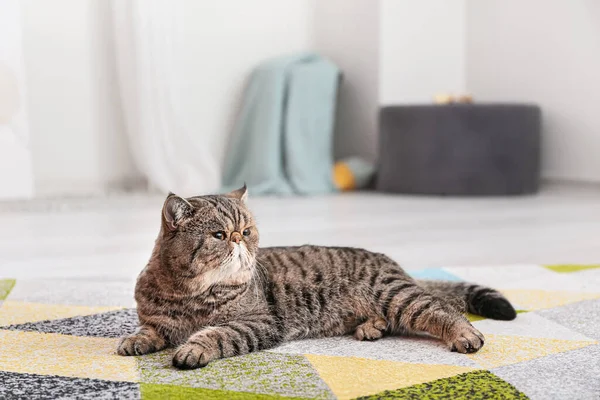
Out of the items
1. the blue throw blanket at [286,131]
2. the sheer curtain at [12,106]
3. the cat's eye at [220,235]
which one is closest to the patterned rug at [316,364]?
the cat's eye at [220,235]

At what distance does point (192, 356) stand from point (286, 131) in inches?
127

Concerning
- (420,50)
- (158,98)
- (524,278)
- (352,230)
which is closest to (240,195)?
(524,278)

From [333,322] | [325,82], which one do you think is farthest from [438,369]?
[325,82]

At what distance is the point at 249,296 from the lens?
146cm

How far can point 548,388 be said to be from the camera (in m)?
1.21

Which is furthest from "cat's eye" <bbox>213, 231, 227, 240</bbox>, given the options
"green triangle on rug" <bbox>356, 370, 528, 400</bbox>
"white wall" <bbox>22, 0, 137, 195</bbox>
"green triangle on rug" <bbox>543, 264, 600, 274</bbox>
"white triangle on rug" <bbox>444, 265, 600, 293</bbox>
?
"white wall" <bbox>22, 0, 137, 195</bbox>

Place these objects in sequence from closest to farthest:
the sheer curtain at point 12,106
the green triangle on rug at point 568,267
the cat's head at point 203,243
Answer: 1. the cat's head at point 203,243
2. the green triangle on rug at point 568,267
3. the sheer curtain at point 12,106

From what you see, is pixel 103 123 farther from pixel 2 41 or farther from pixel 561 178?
pixel 561 178

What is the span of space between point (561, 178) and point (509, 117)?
0.56 m

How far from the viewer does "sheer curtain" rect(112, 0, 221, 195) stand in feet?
13.2

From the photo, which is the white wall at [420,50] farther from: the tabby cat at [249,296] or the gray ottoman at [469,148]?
the tabby cat at [249,296]

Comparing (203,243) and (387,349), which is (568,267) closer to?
(387,349)

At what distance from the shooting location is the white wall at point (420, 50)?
4.66 metres

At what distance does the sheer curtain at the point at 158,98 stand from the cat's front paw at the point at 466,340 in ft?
9.21
